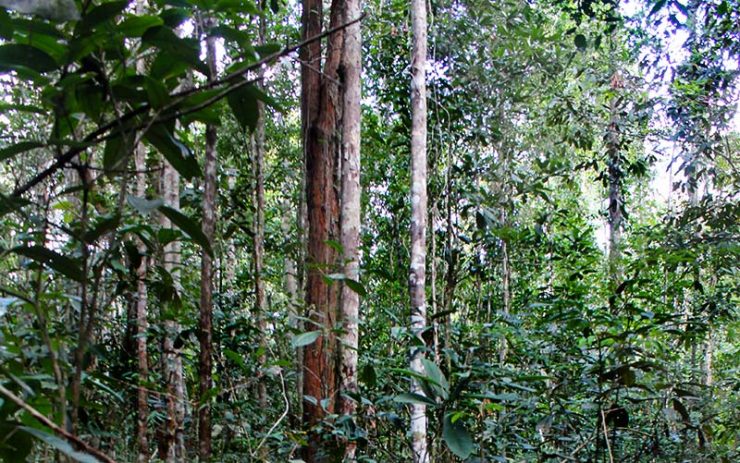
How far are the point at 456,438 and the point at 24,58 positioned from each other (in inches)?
43.9

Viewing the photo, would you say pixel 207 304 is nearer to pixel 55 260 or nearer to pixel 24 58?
pixel 55 260

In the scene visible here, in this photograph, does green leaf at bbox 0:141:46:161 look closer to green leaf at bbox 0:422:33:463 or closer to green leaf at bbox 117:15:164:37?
green leaf at bbox 117:15:164:37

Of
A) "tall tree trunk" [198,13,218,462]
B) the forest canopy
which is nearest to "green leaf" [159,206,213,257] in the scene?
the forest canopy

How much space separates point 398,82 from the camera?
578 cm

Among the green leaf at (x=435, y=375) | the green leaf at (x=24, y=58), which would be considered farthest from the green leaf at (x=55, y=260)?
the green leaf at (x=435, y=375)

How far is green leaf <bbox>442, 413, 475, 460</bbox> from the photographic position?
1373 millimetres

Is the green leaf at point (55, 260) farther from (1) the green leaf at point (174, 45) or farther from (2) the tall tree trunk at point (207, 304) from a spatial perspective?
(2) the tall tree trunk at point (207, 304)

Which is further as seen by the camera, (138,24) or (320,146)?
(320,146)

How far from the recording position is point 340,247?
7.23 ft

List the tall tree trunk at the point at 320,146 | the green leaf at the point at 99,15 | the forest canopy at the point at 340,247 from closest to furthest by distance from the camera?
the green leaf at the point at 99,15 → the forest canopy at the point at 340,247 → the tall tree trunk at the point at 320,146

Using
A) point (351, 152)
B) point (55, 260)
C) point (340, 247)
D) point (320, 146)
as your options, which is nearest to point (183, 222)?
point (55, 260)

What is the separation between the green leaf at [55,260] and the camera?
798 millimetres

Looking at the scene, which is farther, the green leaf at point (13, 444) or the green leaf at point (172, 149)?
the green leaf at point (172, 149)

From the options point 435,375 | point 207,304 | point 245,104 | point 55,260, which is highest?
point 245,104
